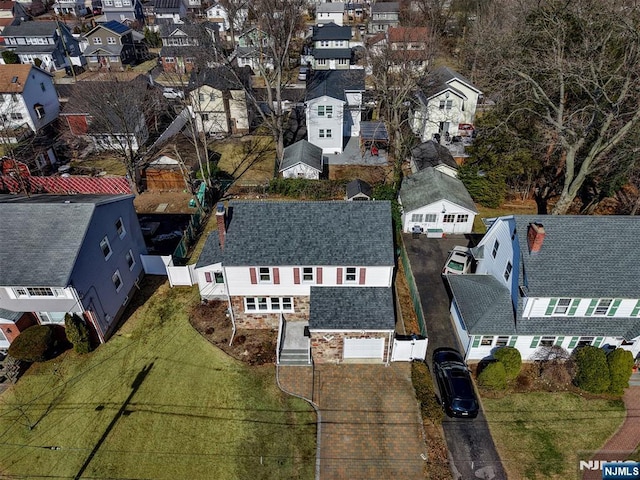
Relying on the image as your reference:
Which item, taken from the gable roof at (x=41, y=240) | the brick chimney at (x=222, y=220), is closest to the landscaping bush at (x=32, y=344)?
the gable roof at (x=41, y=240)

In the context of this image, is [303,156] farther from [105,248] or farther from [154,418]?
[154,418]

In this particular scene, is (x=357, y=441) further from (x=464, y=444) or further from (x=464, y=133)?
(x=464, y=133)

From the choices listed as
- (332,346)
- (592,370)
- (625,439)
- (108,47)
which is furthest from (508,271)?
(108,47)

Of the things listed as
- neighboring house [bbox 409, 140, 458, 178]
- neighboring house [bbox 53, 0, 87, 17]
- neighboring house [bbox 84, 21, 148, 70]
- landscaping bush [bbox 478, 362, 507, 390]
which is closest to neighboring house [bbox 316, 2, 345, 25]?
neighboring house [bbox 84, 21, 148, 70]

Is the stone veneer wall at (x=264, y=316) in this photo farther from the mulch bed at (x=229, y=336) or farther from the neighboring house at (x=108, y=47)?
the neighboring house at (x=108, y=47)

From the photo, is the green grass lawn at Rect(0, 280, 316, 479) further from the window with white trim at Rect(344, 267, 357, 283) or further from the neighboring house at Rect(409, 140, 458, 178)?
the neighboring house at Rect(409, 140, 458, 178)
